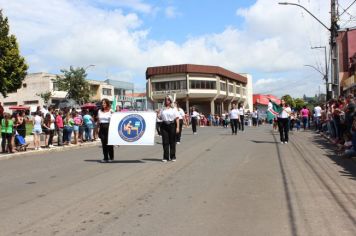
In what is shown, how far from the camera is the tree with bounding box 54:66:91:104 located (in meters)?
57.7

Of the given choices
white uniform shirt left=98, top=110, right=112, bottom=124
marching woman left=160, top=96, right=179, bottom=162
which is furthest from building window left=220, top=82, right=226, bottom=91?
marching woman left=160, top=96, right=179, bottom=162

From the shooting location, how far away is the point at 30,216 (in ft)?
21.8

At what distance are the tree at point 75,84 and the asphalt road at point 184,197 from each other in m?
45.6

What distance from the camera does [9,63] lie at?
1697 inches

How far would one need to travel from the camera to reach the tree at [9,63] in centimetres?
4300

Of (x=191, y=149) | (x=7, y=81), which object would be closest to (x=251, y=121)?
(x=7, y=81)

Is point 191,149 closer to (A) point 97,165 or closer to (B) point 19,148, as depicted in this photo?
(A) point 97,165

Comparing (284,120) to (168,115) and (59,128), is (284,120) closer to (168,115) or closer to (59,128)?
(168,115)

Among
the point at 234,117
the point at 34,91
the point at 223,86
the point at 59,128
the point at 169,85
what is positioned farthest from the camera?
the point at 223,86

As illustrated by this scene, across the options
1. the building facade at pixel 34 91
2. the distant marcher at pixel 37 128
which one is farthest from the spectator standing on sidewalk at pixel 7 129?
the building facade at pixel 34 91

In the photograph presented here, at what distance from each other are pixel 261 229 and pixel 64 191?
4224 mm

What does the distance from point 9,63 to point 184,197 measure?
39.1 metres

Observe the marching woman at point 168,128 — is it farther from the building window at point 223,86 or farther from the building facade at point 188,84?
the building window at point 223,86

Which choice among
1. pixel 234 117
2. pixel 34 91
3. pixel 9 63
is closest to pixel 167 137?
pixel 234 117
